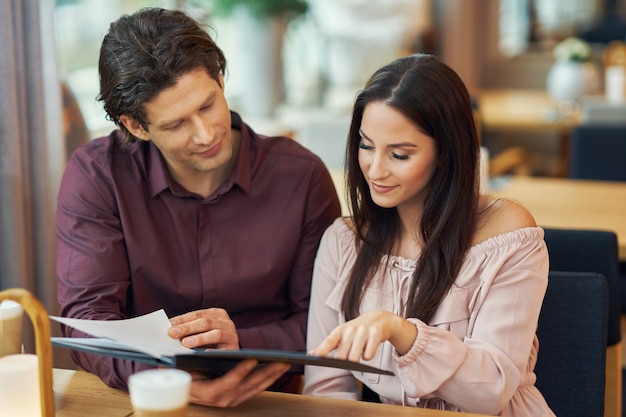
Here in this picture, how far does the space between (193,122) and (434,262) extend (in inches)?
20.4

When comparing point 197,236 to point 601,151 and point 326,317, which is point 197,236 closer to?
point 326,317

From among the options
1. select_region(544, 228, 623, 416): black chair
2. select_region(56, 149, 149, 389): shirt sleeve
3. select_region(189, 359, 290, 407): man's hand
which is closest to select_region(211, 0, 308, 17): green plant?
select_region(56, 149, 149, 389): shirt sleeve

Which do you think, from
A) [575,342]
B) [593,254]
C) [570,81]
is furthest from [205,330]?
[570,81]

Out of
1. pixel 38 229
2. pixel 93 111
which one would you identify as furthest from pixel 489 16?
pixel 38 229

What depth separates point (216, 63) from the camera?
1754mm

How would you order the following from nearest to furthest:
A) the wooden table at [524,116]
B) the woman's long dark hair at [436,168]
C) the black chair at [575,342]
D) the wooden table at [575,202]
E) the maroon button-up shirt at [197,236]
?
the woman's long dark hair at [436,168] < the black chair at [575,342] < the maroon button-up shirt at [197,236] < the wooden table at [575,202] < the wooden table at [524,116]

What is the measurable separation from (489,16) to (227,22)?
3448 millimetres

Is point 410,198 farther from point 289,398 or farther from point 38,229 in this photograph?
point 38,229

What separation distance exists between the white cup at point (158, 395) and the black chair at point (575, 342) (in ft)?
2.86

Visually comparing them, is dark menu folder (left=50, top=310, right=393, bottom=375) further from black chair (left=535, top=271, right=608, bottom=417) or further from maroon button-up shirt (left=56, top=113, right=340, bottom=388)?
black chair (left=535, top=271, right=608, bottom=417)

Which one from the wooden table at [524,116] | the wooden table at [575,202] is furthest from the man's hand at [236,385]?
the wooden table at [524,116]

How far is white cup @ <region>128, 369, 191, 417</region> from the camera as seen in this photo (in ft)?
3.27

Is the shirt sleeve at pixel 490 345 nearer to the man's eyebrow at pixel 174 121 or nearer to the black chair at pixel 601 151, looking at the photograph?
the man's eyebrow at pixel 174 121

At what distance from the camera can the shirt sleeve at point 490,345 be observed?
141cm
